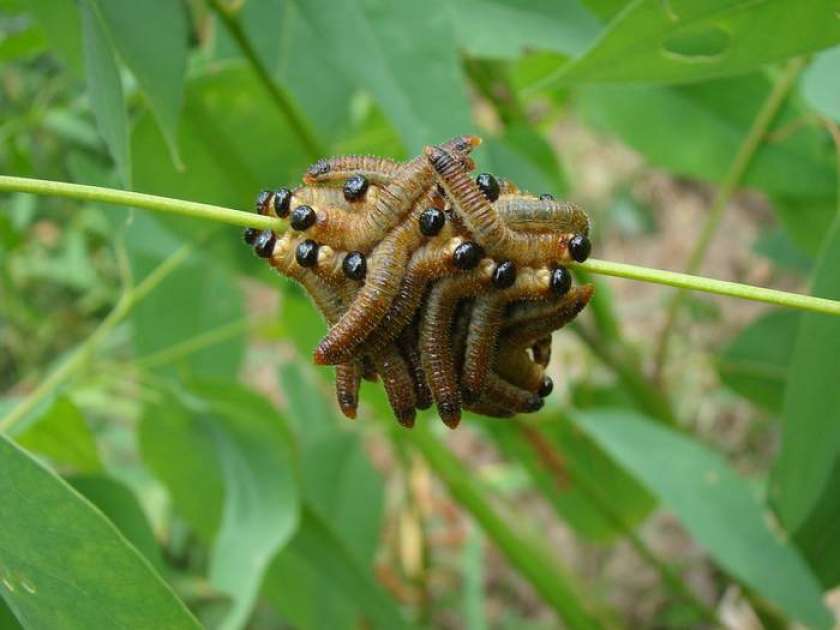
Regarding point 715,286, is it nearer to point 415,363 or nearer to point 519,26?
point 415,363

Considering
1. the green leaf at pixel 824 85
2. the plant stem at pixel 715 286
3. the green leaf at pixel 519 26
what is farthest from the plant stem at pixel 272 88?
the plant stem at pixel 715 286

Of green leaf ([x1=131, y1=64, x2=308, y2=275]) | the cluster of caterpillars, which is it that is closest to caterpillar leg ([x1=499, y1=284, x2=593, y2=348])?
the cluster of caterpillars

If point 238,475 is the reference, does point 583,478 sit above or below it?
below

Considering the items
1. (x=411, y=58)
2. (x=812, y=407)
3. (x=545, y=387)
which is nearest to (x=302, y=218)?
(x=545, y=387)

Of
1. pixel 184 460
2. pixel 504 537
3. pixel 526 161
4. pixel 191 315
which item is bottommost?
pixel 504 537

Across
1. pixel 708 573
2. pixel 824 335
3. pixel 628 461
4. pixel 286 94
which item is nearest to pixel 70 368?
pixel 286 94

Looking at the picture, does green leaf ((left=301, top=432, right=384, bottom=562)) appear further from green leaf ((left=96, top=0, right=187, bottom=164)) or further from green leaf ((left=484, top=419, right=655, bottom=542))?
green leaf ((left=96, top=0, right=187, bottom=164))

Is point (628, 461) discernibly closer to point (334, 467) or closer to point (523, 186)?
point (523, 186)
